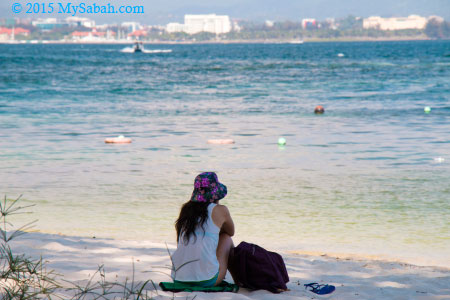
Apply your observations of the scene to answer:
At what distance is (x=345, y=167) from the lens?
12.4m

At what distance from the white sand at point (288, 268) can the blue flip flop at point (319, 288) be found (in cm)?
5

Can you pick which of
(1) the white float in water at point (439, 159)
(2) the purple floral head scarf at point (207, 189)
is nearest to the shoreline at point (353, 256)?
(2) the purple floral head scarf at point (207, 189)

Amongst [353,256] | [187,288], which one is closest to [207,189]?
[187,288]

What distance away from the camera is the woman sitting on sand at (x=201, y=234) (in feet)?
16.8

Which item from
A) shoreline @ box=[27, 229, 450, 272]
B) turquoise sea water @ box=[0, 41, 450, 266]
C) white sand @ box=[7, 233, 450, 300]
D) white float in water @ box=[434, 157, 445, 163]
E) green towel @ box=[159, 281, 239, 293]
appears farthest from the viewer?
white float in water @ box=[434, 157, 445, 163]

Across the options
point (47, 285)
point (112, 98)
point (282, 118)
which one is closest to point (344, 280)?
point (47, 285)

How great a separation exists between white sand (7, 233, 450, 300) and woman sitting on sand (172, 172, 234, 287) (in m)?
0.18

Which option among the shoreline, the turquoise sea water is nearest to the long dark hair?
the shoreline

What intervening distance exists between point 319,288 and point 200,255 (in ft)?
3.53

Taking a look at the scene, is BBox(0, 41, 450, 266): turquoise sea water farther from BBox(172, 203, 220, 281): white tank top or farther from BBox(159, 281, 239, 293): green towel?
BBox(172, 203, 220, 281): white tank top

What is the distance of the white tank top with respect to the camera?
511 cm

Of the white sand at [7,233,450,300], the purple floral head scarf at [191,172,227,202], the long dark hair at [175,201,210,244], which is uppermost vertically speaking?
the purple floral head scarf at [191,172,227,202]

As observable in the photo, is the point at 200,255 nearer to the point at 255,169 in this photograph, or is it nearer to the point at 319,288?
the point at 319,288

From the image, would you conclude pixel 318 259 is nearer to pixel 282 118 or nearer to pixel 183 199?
pixel 183 199
